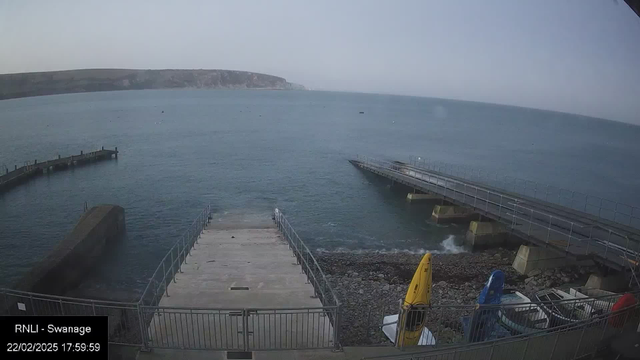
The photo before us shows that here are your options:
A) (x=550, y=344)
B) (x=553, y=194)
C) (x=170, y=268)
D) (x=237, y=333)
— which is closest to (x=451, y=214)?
(x=553, y=194)

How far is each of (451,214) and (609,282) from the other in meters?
11.4

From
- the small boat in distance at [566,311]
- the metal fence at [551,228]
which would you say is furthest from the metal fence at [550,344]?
the metal fence at [551,228]

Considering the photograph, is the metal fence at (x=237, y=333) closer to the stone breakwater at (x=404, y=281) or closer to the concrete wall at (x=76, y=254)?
the stone breakwater at (x=404, y=281)

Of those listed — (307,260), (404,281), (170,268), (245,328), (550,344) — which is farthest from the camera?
(404,281)

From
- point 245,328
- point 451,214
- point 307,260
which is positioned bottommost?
point 451,214

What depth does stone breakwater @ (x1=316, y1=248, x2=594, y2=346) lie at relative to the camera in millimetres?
12500

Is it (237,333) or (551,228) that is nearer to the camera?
(237,333)

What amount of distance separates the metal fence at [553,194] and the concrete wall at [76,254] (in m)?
27.8

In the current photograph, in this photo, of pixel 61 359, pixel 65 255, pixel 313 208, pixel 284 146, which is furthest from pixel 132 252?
pixel 284 146

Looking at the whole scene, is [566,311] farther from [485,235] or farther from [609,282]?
[485,235]

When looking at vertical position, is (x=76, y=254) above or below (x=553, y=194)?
below

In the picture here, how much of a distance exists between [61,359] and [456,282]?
15.7 m

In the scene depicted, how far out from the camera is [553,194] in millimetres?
34062

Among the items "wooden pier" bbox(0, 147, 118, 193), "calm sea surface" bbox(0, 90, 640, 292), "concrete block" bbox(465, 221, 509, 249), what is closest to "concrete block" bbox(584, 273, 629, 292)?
→ "concrete block" bbox(465, 221, 509, 249)
